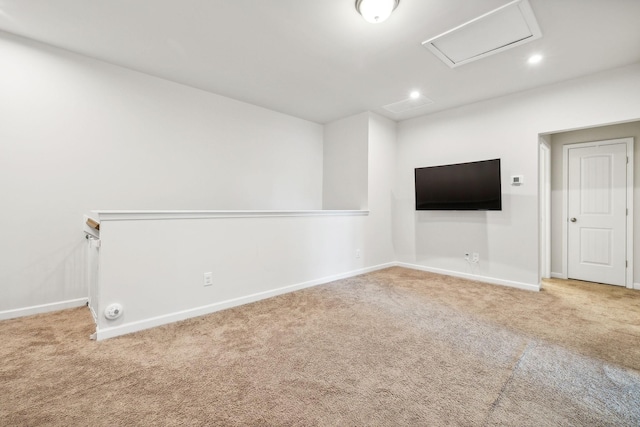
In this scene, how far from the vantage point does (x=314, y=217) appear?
357cm

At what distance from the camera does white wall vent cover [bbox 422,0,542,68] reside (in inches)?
82.7

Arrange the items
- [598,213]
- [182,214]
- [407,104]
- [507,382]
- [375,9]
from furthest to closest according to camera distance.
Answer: [407,104] → [598,213] → [182,214] → [375,9] → [507,382]

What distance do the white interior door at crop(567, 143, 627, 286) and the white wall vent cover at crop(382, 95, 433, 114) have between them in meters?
2.23

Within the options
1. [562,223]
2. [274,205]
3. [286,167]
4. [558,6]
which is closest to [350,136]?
[286,167]

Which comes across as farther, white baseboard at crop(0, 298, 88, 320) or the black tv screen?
the black tv screen

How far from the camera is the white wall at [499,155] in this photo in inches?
120

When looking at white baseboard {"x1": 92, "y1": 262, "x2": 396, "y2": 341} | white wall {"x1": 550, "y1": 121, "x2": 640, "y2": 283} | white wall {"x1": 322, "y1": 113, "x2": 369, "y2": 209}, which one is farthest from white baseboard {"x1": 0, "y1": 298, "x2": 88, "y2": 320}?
white wall {"x1": 550, "y1": 121, "x2": 640, "y2": 283}

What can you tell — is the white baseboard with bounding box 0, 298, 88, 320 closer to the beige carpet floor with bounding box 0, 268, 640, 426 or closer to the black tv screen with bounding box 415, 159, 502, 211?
the beige carpet floor with bounding box 0, 268, 640, 426

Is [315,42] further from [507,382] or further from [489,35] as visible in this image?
[507,382]

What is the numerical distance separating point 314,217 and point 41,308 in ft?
9.47

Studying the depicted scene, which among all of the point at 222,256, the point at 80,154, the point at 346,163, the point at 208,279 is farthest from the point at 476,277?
the point at 80,154

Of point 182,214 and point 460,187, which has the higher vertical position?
point 460,187

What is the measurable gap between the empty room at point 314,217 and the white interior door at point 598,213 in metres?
0.02

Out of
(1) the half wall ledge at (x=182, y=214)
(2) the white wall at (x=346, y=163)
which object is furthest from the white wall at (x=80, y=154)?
(2) the white wall at (x=346, y=163)
